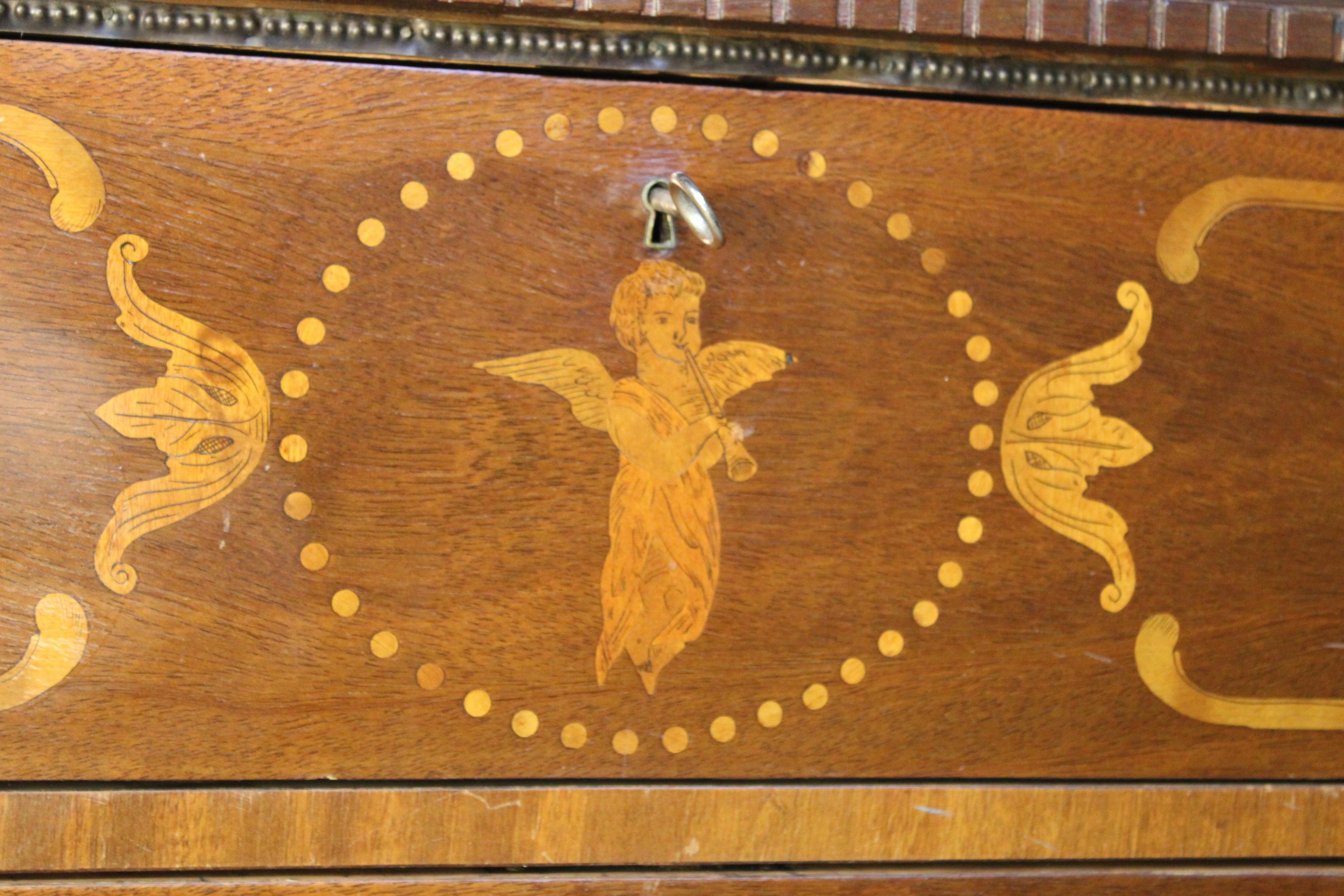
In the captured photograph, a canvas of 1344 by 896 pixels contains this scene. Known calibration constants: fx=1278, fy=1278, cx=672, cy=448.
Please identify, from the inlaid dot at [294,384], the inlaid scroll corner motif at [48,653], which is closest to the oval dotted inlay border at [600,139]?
the inlaid dot at [294,384]

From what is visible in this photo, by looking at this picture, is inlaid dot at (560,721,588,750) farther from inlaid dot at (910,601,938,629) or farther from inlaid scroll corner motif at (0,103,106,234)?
inlaid scroll corner motif at (0,103,106,234)

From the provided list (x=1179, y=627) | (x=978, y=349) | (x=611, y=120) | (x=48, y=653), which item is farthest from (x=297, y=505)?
(x=1179, y=627)

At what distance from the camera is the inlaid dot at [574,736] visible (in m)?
0.60

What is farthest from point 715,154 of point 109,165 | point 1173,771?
point 1173,771

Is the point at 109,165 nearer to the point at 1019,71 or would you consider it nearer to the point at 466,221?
the point at 466,221

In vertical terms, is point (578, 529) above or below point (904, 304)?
below

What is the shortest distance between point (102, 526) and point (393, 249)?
0.18 meters

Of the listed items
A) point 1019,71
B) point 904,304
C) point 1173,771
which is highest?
point 1019,71

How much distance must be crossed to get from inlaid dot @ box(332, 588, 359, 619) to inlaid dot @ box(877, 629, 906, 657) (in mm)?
249

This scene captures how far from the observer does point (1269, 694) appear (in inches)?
25.7

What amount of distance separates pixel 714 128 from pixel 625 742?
292 mm

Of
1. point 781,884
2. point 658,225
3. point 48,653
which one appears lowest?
point 781,884

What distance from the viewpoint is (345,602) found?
586 mm

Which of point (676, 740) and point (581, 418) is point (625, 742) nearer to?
point (676, 740)
